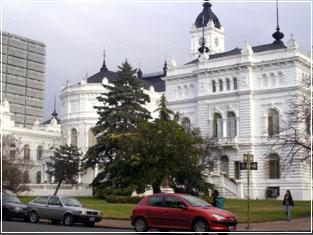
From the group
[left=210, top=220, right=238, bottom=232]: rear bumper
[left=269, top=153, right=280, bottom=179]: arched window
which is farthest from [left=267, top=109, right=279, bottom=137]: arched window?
[left=210, top=220, right=238, bottom=232]: rear bumper

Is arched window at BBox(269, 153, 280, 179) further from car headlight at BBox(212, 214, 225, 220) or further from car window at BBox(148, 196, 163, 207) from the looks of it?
car headlight at BBox(212, 214, 225, 220)

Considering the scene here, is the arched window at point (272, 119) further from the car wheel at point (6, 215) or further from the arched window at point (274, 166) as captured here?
the car wheel at point (6, 215)

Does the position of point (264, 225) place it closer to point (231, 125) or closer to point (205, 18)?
point (231, 125)

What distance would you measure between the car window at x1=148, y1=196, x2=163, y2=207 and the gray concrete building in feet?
421

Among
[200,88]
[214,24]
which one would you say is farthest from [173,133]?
[214,24]

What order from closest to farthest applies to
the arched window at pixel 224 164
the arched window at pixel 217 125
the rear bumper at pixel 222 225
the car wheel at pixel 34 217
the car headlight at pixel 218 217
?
the rear bumper at pixel 222 225 < the car headlight at pixel 218 217 < the car wheel at pixel 34 217 < the arched window at pixel 224 164 < the arched window at pixel 217 125

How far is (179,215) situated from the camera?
22719mm

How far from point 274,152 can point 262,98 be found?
289 inches

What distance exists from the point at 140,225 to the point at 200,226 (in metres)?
2.94

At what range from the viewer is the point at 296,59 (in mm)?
69312

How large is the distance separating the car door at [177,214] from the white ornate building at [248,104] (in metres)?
44.1

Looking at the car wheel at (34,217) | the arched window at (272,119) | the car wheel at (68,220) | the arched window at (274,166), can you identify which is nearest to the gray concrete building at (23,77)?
the arched window at (272,119)

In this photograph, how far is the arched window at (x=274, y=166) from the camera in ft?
229

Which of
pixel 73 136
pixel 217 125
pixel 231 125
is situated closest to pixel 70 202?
pixel 231 125
